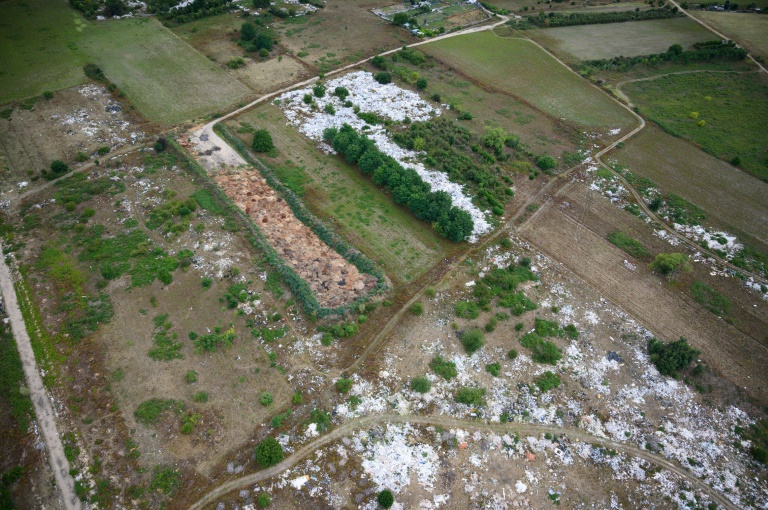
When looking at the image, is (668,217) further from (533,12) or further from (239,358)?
(533,12)

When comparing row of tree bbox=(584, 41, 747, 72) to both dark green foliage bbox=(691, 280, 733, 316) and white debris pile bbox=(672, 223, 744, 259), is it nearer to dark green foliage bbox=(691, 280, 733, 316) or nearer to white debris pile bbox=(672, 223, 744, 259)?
white debris pile bbox=(672, 223, 744, 259)

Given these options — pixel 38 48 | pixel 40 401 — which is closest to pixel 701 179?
pixel 40 401

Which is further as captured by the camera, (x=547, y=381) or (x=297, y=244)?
(x=297, y=244)

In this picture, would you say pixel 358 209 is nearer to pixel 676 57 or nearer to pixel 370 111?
pixel 370 111

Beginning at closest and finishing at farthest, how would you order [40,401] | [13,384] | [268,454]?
[268,454]
[40,401]
[13,384]

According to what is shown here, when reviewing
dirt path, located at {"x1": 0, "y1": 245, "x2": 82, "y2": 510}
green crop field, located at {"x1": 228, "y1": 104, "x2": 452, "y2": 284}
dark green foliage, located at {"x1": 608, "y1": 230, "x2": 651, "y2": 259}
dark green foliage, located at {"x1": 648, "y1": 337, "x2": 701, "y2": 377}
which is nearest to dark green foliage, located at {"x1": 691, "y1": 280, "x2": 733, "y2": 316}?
dark green foliage, located at {"x1": 608, "y1": 230, "x2": 651, "y2": 259}

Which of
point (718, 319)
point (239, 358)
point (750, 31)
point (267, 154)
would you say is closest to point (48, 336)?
point (239, 358)
